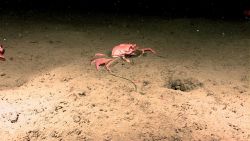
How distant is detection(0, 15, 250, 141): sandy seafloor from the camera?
304 centimetres

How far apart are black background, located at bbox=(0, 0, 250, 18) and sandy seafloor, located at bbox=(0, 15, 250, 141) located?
885 mm

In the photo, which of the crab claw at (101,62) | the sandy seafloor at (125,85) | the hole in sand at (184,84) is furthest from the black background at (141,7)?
the hole in sand at (184,84)

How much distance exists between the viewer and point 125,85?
372cm

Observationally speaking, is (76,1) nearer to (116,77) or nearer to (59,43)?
(59,43)

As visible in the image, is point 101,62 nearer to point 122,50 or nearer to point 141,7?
point 122,50

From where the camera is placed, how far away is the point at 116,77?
12.8 ft

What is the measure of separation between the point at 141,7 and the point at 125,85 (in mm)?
3510

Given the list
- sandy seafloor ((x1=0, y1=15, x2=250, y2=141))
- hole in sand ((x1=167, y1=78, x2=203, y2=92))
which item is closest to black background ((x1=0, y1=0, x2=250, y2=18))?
sandy seafloor ((x1=0, y1=15, x2=250, y2=141))

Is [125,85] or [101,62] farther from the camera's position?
[101,62]

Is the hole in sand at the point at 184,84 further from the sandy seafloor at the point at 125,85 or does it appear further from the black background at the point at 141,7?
the black background at the point at 141,7

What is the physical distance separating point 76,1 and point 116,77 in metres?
3.69

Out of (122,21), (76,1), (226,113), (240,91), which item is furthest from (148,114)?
(76,1)

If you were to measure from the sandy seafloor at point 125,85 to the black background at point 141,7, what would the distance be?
89 centimetres

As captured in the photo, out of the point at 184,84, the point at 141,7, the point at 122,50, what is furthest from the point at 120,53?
the point at 141,7
